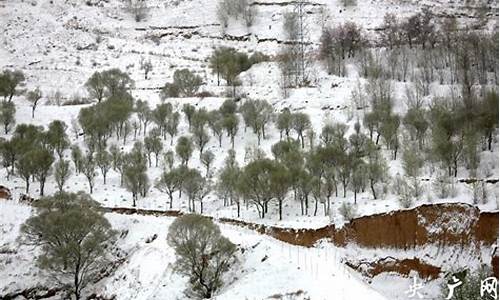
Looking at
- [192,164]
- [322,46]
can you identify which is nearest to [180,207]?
[192,164]

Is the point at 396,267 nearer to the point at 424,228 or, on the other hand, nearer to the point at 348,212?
the point at 424,228

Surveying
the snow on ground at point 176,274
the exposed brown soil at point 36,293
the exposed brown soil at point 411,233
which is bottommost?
the exposed brown soil at point 36,293

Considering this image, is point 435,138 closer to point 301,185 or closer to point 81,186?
point 301,185

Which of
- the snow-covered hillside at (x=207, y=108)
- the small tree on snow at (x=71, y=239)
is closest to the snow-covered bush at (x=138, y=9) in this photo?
the snow-covered hillside at (x=207, y=108)

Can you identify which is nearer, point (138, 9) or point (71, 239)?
point (71, 239)

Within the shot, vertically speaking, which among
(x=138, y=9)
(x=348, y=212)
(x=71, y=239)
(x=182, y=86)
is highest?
(x=138, y=9)

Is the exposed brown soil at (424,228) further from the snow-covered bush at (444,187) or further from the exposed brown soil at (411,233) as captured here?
the snow-covered bush at (444,187)

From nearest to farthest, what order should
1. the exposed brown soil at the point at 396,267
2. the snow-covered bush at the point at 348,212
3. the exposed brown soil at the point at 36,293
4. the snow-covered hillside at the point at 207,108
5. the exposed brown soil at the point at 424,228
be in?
the exposed brown soil at the point at 424,228, the exposed brown soil at the point at 396,267, the snow-covered hillside at the point at 207,108, the snow-covered bush at the point at 348,212, the exposed brown soil at the point at 36,293

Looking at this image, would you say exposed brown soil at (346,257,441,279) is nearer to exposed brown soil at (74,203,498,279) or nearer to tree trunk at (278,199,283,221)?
exposed brown soil at (74,203,498,279)

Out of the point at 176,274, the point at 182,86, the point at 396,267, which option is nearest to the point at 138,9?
the point at 182,86
